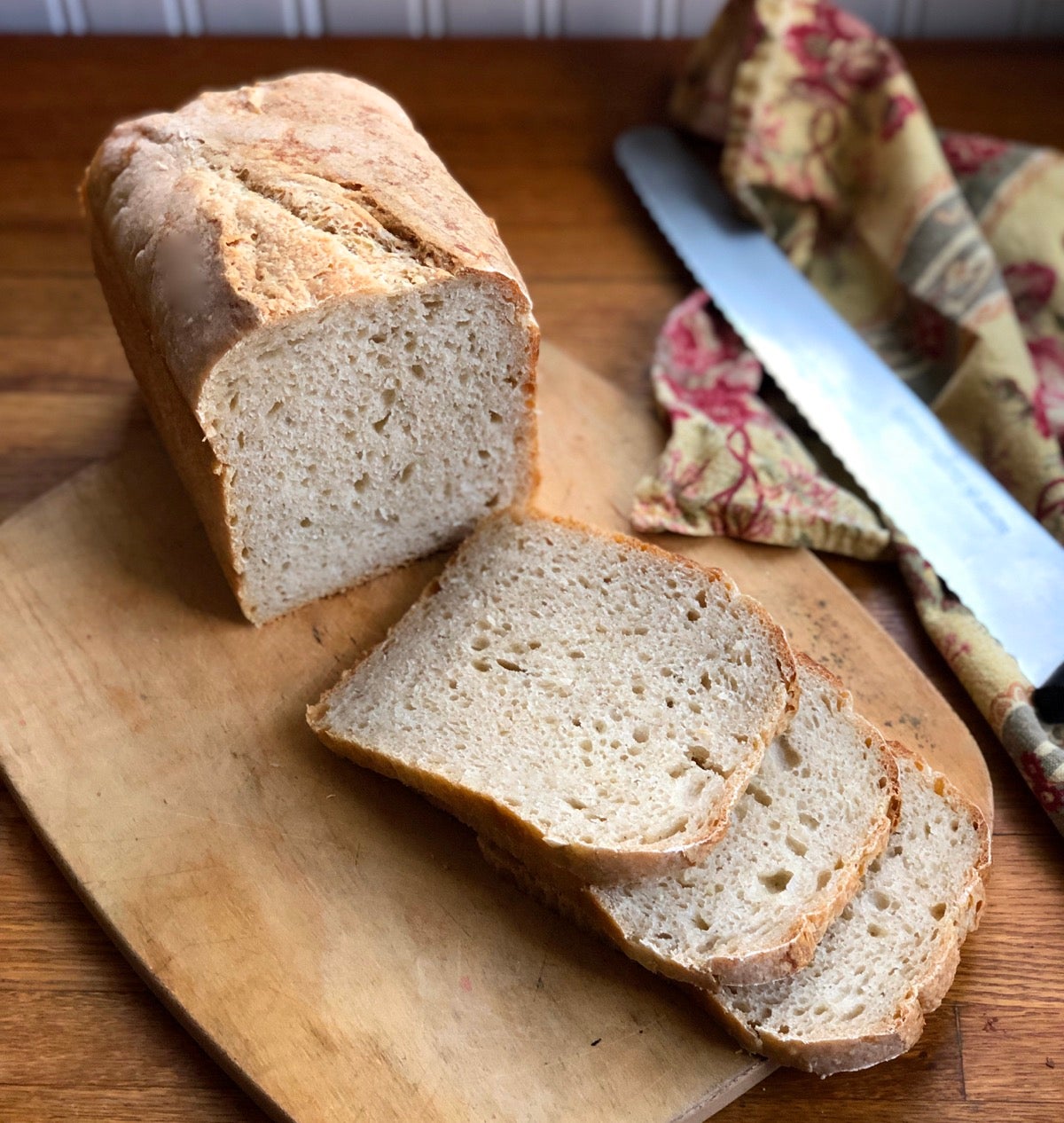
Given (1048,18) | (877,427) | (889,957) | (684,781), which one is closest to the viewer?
(889,957)

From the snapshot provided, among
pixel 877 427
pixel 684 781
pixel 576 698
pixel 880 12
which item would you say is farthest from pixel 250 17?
pixel 684 781

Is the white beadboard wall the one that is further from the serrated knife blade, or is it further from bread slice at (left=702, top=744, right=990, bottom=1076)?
bread slice at (left=702, top=744, right=990, bottom=1076)

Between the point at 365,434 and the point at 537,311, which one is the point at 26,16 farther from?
the point at 365,434

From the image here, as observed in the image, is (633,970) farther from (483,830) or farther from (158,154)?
(158,154)

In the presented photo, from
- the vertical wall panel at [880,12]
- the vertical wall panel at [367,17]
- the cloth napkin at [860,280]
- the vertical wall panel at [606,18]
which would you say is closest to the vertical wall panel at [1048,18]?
the vertical wall panel at [880,12]

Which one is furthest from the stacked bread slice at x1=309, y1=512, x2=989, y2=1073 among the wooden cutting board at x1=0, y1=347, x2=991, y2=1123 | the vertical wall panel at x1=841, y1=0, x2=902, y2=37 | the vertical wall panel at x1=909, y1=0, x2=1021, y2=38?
the vertical wall panel at x1=909, y1=0, x2=1021, y2=38

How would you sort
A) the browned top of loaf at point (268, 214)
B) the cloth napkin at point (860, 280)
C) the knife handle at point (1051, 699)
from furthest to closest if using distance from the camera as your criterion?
the cloth napkin at point (860, 280) → the knife handle at point (1051, 699) → the browned top of loaf at point (268, 214)

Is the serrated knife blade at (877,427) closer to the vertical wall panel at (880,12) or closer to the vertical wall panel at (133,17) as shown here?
the vertical wall panel at (880,12)
